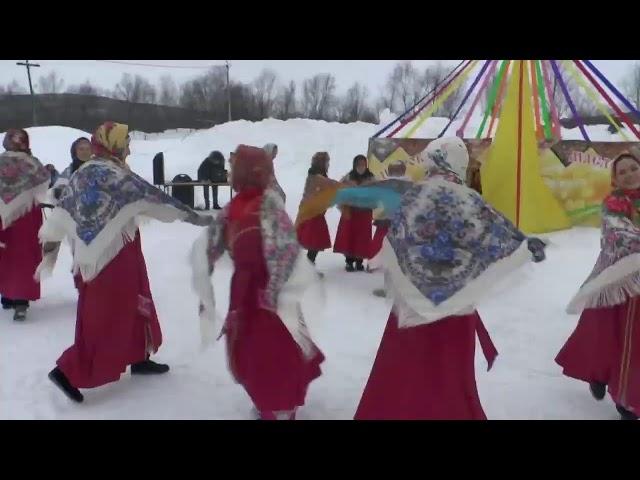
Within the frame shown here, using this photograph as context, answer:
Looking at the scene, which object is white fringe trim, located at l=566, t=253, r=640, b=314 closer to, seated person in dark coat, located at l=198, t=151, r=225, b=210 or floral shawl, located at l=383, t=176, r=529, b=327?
floral shawl, located at l=383, t=176, r=529, b=327

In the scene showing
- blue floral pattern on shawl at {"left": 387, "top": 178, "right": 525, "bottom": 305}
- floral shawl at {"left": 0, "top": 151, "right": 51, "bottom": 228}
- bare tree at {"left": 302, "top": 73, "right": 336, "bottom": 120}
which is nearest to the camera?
blue floral pattern on shawl at {"left": 387, "top": 178, "right": 525, "bottom": 305}

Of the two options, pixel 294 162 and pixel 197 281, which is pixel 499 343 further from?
pixel 294 162

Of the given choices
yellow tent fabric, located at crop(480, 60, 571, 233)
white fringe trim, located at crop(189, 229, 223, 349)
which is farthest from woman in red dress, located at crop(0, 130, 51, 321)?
yellow tent fabric, located at crop(480, 60, 571, 233)

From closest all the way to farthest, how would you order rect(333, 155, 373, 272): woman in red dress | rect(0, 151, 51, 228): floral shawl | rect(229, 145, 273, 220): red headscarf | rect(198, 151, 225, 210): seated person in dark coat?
rect(229, 145, 273, 220): red headscarf, rect(0, 151, 51, 228): floral shawl, rect(333, 155, 373, 272): woman in red dress, rect(198, 151, 225, 210): seated person in dark coat

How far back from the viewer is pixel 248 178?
11.1ft

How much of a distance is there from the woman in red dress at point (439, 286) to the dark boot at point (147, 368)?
183cm

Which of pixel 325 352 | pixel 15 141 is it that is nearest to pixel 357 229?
pixel 325 352

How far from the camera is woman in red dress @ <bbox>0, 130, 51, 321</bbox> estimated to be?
5586mm

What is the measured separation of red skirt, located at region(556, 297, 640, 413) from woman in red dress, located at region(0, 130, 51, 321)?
435cm

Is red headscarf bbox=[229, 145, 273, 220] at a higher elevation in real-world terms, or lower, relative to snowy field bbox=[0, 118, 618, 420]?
higher

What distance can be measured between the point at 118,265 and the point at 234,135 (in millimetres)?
20182

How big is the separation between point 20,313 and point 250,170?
335cm

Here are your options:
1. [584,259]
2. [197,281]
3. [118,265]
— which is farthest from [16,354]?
[584,259]

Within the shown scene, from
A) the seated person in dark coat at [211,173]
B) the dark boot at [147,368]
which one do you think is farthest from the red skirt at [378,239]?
the seated person in dark coat at [211,173]
